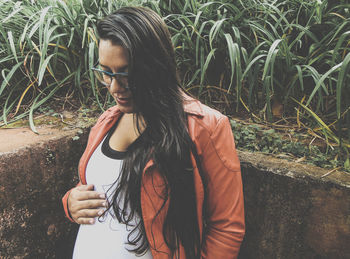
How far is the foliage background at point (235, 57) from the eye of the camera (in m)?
1.28

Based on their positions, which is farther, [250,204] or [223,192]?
[250,204]

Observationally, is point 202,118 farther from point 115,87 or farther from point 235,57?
point 235,57

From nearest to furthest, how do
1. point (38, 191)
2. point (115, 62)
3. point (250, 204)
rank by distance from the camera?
point (115, 62) < point (250, 204) < point (38, 191)

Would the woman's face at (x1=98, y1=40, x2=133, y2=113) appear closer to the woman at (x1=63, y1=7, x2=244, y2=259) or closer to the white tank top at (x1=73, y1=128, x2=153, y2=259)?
the woman at (x1=63, y1=7, x2=244, y2=259)

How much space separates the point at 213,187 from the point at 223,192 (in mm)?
36

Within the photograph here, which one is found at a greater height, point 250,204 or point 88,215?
point 88,215

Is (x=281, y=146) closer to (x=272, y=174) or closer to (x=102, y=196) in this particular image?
(x=272, y=174)

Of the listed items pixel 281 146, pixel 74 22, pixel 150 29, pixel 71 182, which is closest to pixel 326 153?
pixel 281 146

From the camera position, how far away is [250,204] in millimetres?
1110

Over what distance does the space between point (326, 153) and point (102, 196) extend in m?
0.98

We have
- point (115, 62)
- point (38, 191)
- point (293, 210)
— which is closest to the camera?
point (115, 62)

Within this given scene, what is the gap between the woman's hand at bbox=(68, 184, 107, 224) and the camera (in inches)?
36.3

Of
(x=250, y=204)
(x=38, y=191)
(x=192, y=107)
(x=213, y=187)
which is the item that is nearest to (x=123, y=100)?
(x=192, y=107)

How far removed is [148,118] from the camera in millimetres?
822
